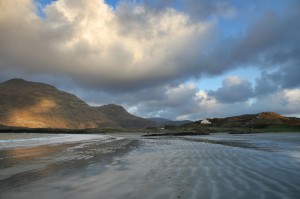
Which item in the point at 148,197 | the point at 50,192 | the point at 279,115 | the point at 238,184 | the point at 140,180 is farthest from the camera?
the point at 279,115

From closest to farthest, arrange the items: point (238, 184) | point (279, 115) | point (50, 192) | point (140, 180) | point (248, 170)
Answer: point (50, 192)
point (238, 184)
point (140, 180)
point (248, 170)
point (279, 115)

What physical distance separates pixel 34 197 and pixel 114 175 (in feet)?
11.9

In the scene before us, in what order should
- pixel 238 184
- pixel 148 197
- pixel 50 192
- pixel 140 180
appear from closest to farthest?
pixel 148 197
pixel 50 192
pixel 238 184
pixel 140 180

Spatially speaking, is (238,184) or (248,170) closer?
(238,184)

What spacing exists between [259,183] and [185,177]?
2327mm

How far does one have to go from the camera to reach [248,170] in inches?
433

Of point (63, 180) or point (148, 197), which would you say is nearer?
point (148, 197)

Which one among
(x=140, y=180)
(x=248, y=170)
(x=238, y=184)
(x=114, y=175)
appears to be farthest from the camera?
(x=248, y=170)

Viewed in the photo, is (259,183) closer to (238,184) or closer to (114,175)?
(238,184)

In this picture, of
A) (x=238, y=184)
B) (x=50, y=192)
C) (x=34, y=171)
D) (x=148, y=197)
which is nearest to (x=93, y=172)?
(x=34, y=171)

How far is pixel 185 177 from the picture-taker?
9.52 m

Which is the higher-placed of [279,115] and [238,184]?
[279,115]

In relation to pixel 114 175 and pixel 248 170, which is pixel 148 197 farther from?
pixel 248 170

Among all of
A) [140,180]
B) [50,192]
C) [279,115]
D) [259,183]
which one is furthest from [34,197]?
[279,115]
